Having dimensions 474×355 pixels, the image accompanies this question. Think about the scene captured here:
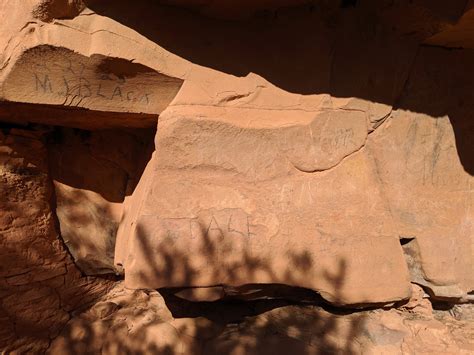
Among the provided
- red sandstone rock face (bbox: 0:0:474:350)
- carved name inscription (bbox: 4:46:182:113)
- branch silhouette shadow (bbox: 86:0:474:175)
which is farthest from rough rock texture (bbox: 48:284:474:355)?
branch silhouette shadow (bbox: 86:0:474:175)

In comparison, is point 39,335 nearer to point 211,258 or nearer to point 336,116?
point 211,258

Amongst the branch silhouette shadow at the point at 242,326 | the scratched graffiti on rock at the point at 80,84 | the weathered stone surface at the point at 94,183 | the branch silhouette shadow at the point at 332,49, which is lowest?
the branch silhouette shadow at the point at 242,326

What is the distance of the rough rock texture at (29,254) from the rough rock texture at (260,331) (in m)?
0.16

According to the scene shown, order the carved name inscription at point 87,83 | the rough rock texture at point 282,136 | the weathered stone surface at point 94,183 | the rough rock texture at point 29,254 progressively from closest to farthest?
the carved name inscription at point 87,83, the rough rock texture at point 282,136, the rough rock texture at point 29,254, the weathered stone surface at point 94,183

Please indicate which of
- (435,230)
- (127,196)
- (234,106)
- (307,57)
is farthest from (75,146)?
(435,230)

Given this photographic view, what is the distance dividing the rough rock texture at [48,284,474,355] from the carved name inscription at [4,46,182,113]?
4.13ft

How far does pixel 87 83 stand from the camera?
1.78 metres

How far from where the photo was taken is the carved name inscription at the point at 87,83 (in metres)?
1.64

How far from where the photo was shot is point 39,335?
86.7 inches

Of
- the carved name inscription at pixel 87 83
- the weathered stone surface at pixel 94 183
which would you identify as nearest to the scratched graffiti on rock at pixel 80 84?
the carved name inscription at pixel 87 83

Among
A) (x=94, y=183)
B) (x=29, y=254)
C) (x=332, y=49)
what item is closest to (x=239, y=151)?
(x=332, y=49)

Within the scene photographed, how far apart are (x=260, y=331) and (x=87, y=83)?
1726mm

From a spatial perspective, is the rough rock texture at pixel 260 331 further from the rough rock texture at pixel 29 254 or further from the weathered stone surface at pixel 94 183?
the weathered stone surface at pixel 94 183

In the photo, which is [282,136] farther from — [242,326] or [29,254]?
[29,254]
